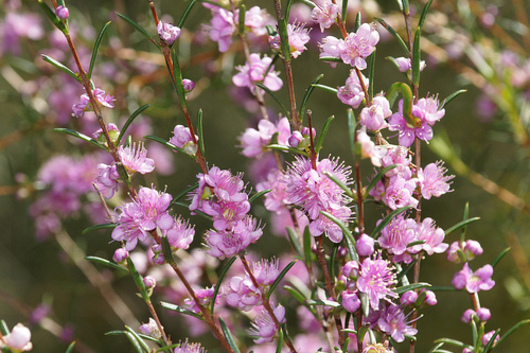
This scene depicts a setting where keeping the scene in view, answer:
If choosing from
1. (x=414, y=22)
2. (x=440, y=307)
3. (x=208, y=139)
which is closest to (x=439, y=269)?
(x=440, y=307)

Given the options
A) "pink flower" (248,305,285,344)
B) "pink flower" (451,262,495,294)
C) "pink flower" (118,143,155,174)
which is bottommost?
"pink flower" (248,305,285,344)

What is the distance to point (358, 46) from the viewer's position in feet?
2.06

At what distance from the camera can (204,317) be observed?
664 millimetres

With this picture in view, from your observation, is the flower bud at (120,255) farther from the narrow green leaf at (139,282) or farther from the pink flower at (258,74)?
the pink flower at (258,74)

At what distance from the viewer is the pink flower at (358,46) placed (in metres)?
0.63

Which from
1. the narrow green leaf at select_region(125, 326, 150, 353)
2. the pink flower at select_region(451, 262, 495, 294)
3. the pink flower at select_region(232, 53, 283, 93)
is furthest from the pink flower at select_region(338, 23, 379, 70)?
the narrow green leaf at select_region(125, 326, 150, 353)

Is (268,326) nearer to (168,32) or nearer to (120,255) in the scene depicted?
(120,255)

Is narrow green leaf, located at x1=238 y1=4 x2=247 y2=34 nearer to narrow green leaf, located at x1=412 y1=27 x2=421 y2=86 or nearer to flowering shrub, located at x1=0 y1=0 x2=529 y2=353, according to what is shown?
flowering shrub, located at x1=0 y1=0 x2=529 y2=353

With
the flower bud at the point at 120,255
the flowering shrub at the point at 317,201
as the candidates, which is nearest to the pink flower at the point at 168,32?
the flowering shrub at the point at 317,201

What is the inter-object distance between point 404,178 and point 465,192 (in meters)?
1.27

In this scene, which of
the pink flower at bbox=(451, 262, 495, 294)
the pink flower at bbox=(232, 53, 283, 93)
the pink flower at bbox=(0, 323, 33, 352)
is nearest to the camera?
the pink flower at bbox=(0, 323, 33, 352)

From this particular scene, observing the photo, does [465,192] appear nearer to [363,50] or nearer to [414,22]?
[414,22]

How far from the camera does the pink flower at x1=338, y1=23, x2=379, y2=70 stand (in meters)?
0.63

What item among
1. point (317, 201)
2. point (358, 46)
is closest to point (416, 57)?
point (358, 46)
